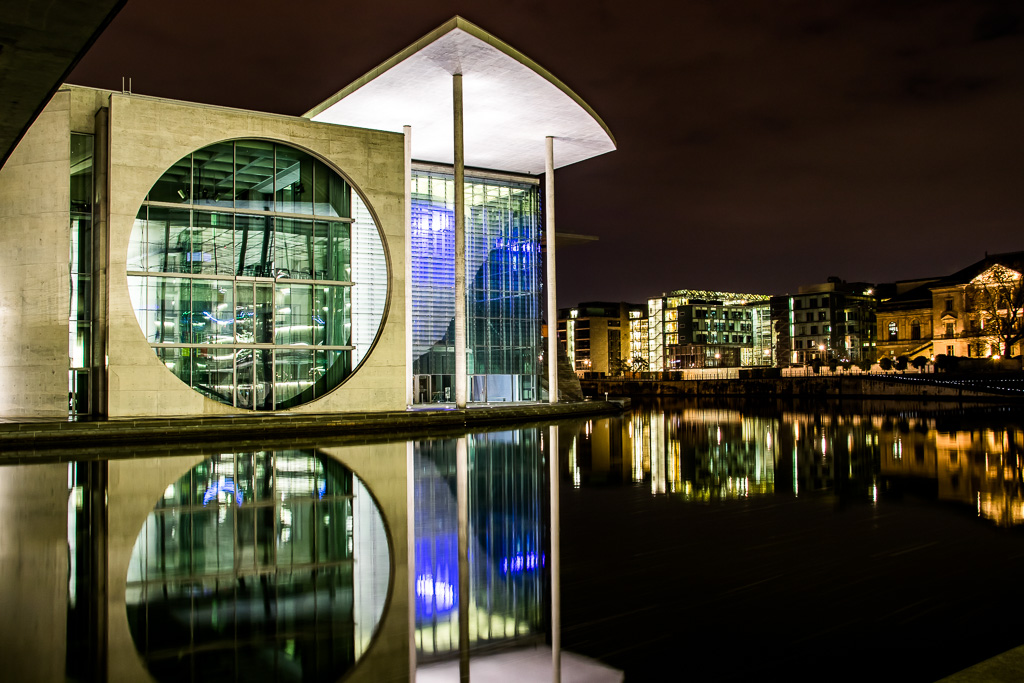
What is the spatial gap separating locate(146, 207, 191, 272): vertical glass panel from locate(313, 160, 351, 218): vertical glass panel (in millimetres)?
3784

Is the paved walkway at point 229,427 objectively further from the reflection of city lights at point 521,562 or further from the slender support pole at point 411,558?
the reflection of city lights at point 521,562

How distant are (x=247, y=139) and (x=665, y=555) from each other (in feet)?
68.4

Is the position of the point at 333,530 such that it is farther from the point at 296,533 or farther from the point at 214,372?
the point at 214,372

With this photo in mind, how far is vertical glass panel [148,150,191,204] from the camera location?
2247 centimetres

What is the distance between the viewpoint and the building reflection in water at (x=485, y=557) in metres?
4.61

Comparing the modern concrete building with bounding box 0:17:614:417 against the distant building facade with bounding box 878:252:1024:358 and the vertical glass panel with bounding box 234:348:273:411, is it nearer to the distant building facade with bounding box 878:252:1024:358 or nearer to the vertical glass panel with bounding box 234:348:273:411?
the vertical glass panel with bounding box 234:348:273:411

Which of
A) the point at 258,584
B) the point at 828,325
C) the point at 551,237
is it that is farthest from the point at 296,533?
the point at 828,325

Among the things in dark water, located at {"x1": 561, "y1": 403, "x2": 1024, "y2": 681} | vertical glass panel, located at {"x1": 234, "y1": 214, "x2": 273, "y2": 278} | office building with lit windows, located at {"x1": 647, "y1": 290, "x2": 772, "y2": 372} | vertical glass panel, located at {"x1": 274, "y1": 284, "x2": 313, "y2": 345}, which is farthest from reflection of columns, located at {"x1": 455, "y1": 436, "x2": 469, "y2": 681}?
office building with lit windows, located at {"x1": 647, "y1": 290, "x2": 772, "y2": 372}

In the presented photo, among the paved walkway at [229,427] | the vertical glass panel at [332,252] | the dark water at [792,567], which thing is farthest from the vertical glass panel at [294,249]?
the dark water at [792,567]

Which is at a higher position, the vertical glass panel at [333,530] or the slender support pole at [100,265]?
the slender support pole at [100,265]

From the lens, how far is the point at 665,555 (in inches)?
253

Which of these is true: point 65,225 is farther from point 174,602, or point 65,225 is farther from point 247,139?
point 174,602

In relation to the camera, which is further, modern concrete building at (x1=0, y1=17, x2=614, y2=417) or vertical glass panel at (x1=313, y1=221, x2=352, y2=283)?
vertical glass panel at (x1=313, y1=221, x2=352, y2=283)

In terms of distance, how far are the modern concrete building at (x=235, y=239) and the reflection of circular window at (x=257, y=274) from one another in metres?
0.04
